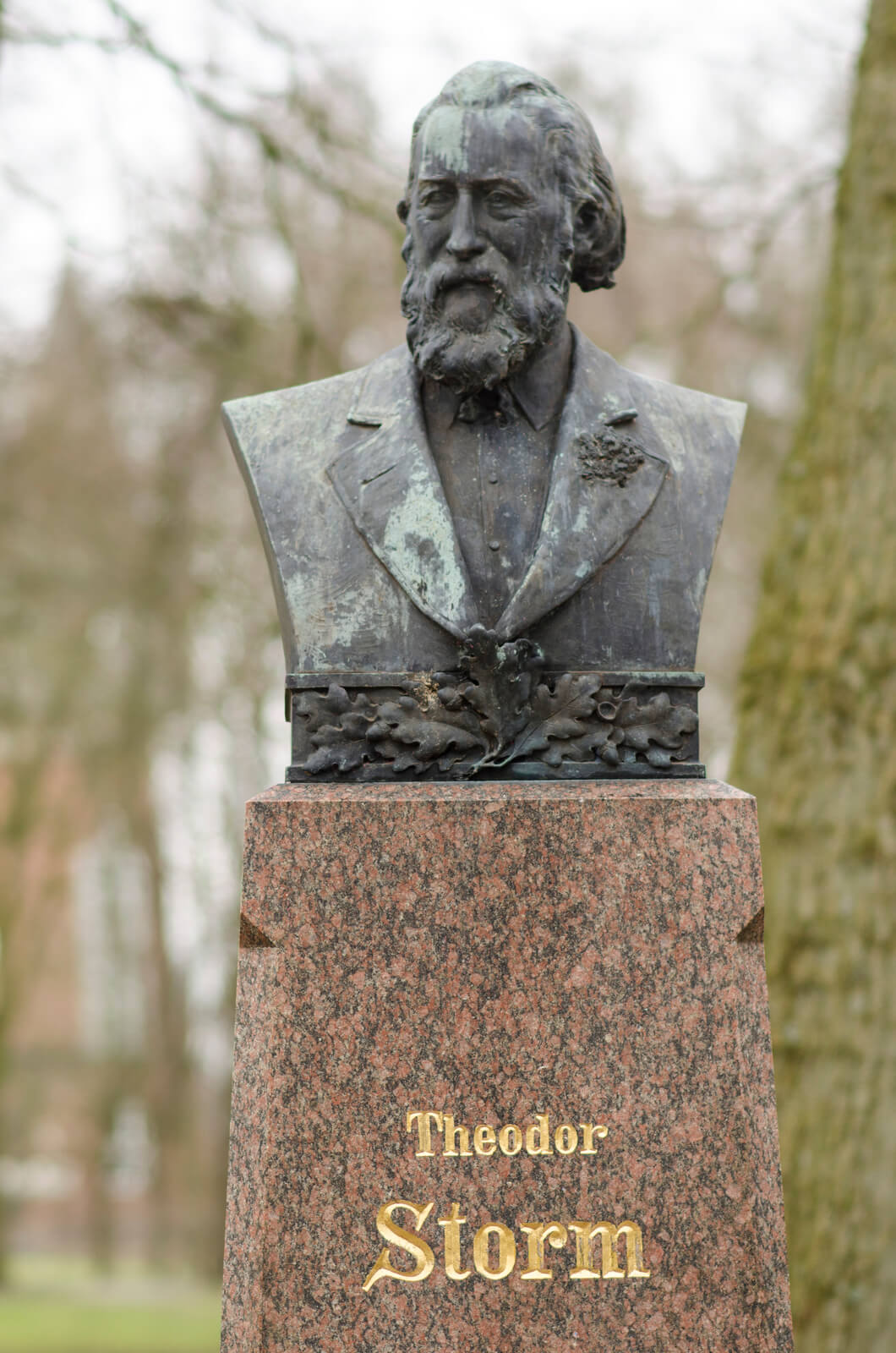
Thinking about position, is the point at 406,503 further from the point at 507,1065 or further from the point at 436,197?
the point at 507,1065

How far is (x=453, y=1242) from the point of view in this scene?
3.62 m

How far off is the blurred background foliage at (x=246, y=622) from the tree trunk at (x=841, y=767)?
0.5 inches

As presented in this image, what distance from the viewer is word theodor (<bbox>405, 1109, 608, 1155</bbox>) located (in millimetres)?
3646

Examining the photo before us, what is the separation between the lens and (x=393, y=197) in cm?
812

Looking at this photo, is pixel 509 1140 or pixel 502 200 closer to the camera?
pixel 509 1140

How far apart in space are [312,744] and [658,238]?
26.4 ft

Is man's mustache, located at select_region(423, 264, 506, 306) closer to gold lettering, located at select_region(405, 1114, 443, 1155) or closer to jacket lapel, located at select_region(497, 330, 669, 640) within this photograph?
jacket lapel, located at select_region(497, 330, 669, 640)

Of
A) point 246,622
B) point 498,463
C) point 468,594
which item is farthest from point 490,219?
point 246,622

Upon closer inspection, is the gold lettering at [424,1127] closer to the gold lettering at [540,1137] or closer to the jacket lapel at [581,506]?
the gold lettering at [540,1137]

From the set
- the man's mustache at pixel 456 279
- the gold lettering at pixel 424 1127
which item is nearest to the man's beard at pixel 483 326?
the man's mustache at pixel 456 279

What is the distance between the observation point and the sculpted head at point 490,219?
3.81 m

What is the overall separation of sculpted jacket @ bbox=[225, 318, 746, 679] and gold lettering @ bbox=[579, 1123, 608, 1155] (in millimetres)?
989

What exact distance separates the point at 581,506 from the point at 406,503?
39 cm

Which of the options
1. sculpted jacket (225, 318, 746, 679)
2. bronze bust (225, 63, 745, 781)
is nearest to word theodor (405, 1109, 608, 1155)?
bronze bust (225, 63, 745, 781)
